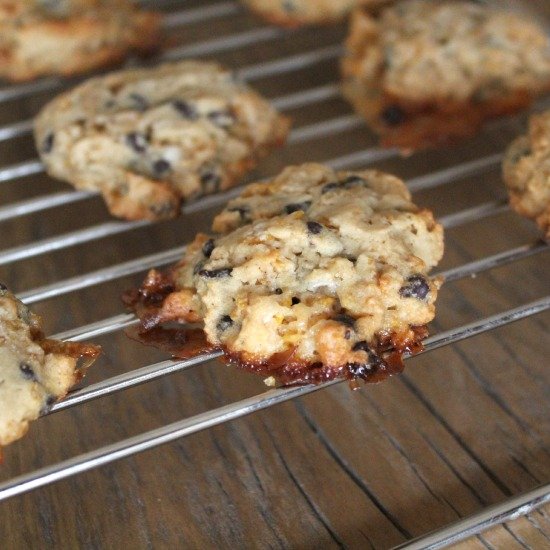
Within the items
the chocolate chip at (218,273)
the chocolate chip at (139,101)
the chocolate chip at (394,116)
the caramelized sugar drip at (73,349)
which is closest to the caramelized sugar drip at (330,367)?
the chocolate chip at (218,273)

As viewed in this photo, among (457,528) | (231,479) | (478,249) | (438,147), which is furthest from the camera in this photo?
(438,147)

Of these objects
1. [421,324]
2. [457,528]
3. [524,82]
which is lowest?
[457,528]

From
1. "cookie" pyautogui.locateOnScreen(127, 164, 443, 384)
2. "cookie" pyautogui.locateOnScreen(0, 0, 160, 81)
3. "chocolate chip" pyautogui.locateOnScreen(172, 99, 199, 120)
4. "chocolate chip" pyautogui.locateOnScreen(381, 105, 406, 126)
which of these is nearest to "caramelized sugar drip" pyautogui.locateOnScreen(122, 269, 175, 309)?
"cookie" pyautogui.locateOnScreen(127, 164, 443, 384)

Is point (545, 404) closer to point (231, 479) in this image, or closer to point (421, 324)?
point (421, 324)

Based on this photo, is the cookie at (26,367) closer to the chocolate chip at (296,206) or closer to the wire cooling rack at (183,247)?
the wire cooling rack at (183,247)

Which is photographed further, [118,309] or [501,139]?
[501,139]

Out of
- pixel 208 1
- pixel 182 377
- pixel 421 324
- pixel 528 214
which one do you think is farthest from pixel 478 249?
pixel 208 1
